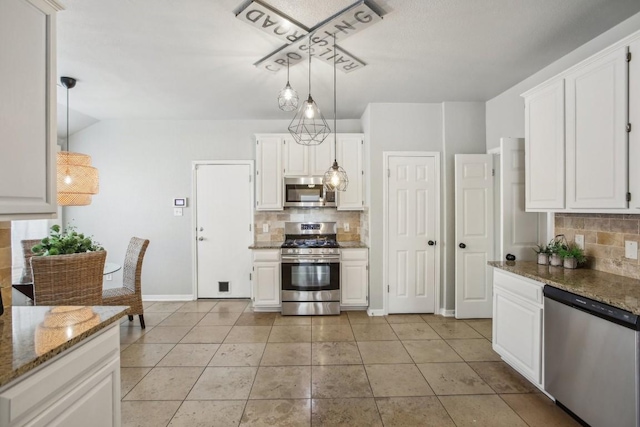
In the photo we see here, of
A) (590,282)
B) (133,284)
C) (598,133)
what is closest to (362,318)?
(590,282)

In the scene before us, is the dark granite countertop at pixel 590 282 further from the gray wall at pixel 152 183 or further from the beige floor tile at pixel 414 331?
the gray wall at pixel 152 183

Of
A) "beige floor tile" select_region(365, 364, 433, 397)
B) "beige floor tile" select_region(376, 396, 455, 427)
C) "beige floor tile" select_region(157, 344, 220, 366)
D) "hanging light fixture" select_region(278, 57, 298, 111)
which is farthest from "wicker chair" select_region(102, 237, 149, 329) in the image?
"beige floor tile" select_region(376, 396, 455, 427)

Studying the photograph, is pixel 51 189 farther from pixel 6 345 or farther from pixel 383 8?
pixel 383 8

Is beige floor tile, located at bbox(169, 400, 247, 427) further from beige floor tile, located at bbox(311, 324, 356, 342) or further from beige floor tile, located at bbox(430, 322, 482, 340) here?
beige floor tile, located at bbox(430, 322, 482, 340)

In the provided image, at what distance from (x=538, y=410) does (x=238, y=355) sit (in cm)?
240

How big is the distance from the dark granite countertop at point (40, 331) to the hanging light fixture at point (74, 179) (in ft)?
4.90

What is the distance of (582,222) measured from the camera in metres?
2.41

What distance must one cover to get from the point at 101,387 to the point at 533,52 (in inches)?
147

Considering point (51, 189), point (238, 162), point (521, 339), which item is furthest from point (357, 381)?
point (238, 162)

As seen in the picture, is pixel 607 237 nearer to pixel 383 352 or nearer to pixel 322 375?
pixel 383 352

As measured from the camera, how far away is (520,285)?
2285 millimetres

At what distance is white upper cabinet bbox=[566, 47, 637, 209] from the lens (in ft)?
5.86

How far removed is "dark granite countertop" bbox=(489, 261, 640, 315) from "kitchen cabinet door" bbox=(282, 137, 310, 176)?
2587 millimetres

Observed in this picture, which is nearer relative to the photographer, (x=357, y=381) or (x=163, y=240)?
(x=357, y=381)
